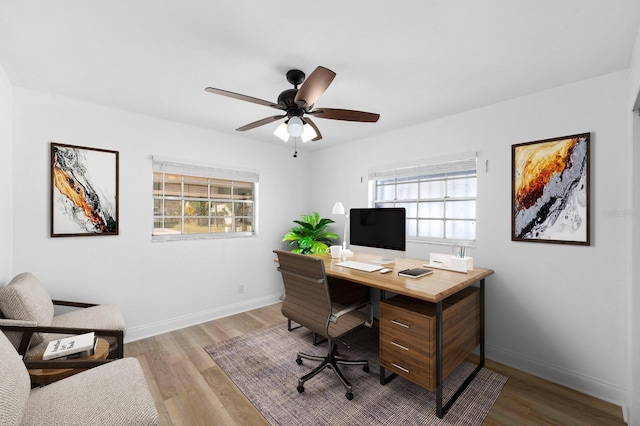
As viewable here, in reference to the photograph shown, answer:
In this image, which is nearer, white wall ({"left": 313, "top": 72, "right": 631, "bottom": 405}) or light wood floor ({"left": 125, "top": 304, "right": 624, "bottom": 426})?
light wood floor ({"left": 125, "top": 304, "right": 624, "bottom": 426})

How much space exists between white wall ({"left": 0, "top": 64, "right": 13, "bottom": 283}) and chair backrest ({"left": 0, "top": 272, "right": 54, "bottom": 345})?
Answer: 30 centimetres

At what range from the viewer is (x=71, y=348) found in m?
1.70

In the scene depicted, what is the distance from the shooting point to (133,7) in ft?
4.63

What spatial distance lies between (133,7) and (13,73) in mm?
1560

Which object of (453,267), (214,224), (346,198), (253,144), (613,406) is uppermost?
(253,144)

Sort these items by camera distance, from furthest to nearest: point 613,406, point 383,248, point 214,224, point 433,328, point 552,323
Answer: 1. point 214,224
2. point 383,248
3. point 552,323
4. point 613,406
5. point 433,328

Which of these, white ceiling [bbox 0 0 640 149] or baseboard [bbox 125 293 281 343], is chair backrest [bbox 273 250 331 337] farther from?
baseboard [bbox 125 293 281 343]

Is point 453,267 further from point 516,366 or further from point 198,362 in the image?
point 198,362

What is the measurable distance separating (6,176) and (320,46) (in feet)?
8.80

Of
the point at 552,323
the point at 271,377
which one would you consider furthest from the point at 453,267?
the point at 271,377

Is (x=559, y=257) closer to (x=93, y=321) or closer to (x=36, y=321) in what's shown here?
(x=93, y=321)

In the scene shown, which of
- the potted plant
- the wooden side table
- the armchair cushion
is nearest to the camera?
A: the armchair cushion

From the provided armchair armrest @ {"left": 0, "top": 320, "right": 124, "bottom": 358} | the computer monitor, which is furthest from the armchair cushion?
the computer monitor

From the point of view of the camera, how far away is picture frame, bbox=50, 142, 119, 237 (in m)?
2.54
